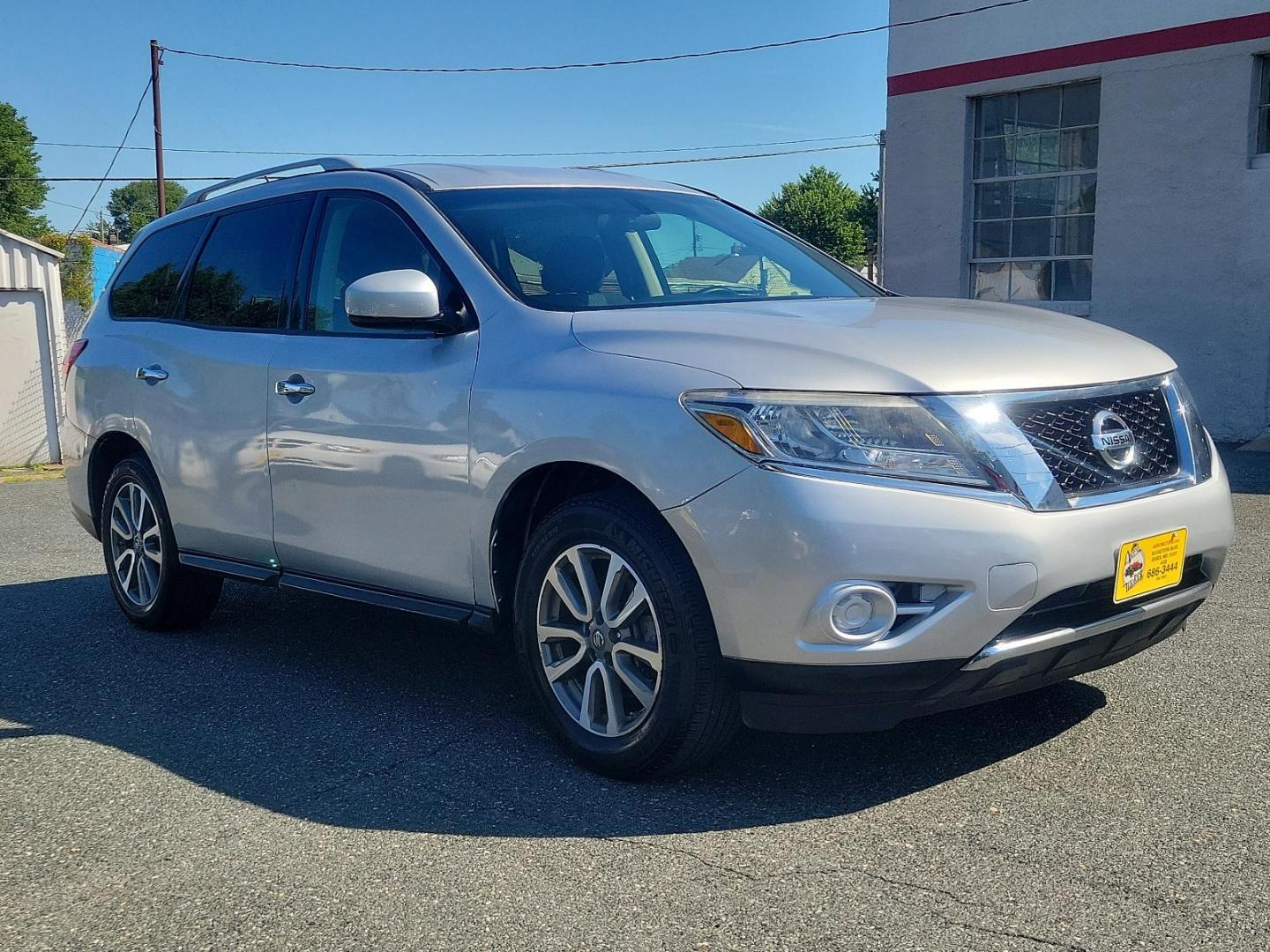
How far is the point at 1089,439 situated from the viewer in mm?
3455

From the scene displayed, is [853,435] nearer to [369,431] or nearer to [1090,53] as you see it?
[369,431]

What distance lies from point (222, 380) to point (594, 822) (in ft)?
8.20

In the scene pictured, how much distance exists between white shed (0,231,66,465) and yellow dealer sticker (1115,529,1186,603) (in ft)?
50.0

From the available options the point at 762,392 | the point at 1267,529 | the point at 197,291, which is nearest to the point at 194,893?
the point at 762,392

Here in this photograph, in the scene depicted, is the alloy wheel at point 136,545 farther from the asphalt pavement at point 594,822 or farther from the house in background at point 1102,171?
the house in background at point 1102,171

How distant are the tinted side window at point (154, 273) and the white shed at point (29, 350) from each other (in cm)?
1110

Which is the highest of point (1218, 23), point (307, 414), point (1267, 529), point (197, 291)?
point (1218, 23)

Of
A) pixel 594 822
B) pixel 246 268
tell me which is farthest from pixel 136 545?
pixel 594 822

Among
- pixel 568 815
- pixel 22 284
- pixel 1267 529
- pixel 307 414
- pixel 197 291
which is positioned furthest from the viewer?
pixel 22 284

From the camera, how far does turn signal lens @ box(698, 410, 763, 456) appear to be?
3293mm

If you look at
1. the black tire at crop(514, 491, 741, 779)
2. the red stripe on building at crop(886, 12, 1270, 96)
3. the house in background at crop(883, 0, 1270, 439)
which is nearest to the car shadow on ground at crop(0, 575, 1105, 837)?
the black tire at crop(514, 491, 741, 779)

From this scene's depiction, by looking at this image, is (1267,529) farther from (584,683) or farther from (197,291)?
(197,291)

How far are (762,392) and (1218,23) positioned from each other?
34.7 ft

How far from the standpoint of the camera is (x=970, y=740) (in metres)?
3.98
